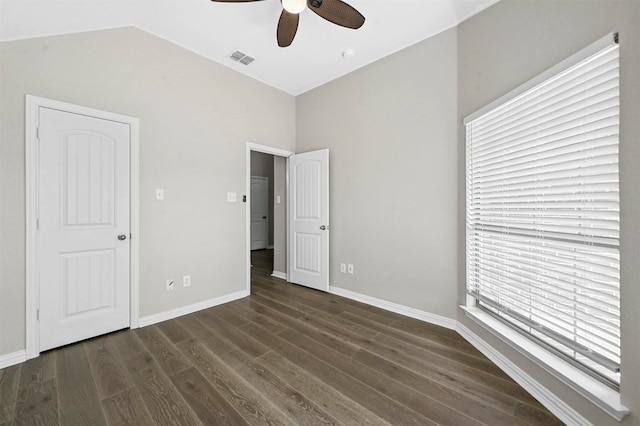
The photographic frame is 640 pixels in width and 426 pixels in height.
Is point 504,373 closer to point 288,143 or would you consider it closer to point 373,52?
point 373,52

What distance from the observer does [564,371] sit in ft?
4.54

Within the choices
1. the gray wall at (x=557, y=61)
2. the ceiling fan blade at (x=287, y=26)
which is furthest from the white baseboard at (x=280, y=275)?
the ceiling fan blade at (x=287, y=26)

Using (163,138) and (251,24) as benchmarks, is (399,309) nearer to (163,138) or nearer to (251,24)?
(163,138)

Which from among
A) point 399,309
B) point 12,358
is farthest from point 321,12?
point 12,358

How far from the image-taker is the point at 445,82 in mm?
2518

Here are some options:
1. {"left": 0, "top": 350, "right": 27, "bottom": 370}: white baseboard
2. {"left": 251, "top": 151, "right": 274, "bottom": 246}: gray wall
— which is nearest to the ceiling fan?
{"left": 0, "top": 350, "right": 27, "bottom": 370}: white baseboard

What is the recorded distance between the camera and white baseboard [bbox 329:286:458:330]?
2516 mm

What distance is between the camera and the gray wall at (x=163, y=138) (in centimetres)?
193

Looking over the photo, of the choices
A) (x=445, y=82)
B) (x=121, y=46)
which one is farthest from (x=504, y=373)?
(x=121, y=46)

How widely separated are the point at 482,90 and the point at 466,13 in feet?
2.56

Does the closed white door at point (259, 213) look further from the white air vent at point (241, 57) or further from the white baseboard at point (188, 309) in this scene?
the white air vent at point (241, 57)

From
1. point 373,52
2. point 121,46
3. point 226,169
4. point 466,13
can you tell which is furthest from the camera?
point 226,169

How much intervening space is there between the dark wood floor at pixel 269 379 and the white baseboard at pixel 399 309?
10 centimetres

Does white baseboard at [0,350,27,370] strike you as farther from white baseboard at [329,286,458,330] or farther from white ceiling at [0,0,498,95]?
white baseboard at [329,286,458,330]
